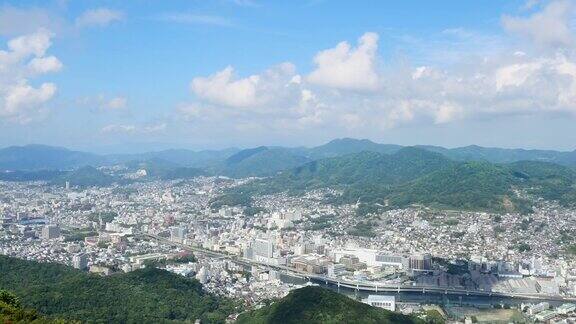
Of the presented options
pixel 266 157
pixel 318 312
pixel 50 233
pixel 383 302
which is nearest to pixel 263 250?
Answer: pixel 383 302

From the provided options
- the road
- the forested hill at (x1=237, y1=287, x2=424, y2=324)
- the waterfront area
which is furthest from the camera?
the waterfront area

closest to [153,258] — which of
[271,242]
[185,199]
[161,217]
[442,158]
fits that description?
[271,242]

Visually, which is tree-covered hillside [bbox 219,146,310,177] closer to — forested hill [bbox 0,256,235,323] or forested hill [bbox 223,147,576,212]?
forested hill [bbox 223,147,576,212]

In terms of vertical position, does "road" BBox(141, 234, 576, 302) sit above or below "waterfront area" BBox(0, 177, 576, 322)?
below

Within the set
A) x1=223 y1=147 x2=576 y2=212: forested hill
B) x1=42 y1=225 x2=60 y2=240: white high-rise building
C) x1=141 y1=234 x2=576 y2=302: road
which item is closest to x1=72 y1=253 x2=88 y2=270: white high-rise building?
x1=141 y1=234 x2=576 y2=302: road

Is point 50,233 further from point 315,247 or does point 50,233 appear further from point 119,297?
point 119,297
